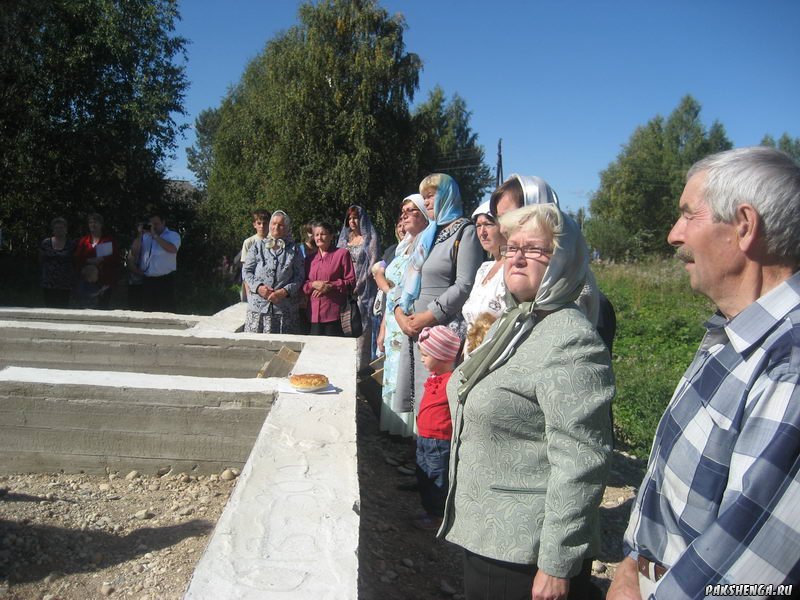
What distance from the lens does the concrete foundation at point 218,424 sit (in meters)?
1.93

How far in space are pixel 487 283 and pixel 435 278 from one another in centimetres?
86

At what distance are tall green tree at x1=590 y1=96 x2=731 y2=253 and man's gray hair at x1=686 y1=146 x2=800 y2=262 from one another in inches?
1845

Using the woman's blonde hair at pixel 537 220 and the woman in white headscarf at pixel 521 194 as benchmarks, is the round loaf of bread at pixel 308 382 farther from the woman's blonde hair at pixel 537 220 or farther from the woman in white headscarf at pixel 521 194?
the woman's blonde hair at pixel 537 220

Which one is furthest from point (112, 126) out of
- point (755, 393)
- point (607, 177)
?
point (607, 177)

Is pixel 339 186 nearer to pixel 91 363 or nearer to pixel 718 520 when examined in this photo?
pixel 91 363

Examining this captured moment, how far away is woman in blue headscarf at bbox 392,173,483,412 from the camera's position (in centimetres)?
413

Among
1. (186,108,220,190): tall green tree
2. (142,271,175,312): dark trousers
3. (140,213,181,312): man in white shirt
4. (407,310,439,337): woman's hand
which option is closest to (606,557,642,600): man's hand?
(407,310,439,337): woman's hand

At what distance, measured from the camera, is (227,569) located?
1837 mm

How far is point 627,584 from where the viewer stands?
5.20ft

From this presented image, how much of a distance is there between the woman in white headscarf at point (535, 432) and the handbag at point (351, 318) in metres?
4.66

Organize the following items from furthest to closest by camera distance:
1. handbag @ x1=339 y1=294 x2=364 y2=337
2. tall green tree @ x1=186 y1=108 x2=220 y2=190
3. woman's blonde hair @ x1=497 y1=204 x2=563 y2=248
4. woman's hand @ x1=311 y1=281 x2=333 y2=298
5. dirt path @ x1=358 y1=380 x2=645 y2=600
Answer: tall green tree @ x1=186 y1=108 x2=220 y2=190
handbag @ x1=339 y1=294 x2=364 y2=337
woman's hand @ x1=311 y1=281 x2=333 y2=298
dirt path @ x1=358 y1=380 x2=645 y2=600
woman's blonde hair @ x1=497 y1=204 x2=563 y2=248

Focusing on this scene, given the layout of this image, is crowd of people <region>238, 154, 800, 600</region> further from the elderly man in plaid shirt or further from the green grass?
the green grass
